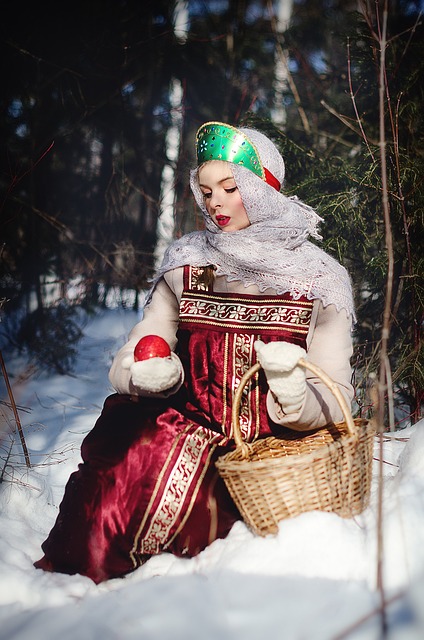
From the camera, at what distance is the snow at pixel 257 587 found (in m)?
1.31

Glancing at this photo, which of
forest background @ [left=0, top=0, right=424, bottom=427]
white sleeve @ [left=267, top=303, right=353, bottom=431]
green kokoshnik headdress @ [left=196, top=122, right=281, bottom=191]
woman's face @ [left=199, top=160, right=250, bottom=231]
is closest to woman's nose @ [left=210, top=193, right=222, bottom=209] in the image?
woman's face @ [left=199, top=160, right=250, bottom=231]

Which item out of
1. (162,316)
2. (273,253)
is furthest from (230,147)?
(162,316)

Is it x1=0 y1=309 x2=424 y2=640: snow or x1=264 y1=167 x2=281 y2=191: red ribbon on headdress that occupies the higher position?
x1=264 y1=167 x2=281 y2=191: red ribbon on headdress

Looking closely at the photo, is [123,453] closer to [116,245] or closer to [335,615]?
[335,615]

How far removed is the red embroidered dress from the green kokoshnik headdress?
0.49 m

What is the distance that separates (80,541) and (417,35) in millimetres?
2913

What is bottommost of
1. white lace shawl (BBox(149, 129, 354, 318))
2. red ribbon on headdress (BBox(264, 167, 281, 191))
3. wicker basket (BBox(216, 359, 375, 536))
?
wicker basket (BBox(216, 359, 375, 536))

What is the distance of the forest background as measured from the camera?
9.55ft

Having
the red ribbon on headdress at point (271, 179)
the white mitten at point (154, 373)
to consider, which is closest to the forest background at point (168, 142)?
the red ribbon on headdress at point (271, 179)

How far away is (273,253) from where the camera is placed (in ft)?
6.58

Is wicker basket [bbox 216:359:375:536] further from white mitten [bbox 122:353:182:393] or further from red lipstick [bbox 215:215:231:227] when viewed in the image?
red lipstick [bbox 215:215:231:227]

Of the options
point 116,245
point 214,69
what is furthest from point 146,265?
point 214,69

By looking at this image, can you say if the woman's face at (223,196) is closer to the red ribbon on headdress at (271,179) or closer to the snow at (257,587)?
the red ribbon on headdress at (271,179)

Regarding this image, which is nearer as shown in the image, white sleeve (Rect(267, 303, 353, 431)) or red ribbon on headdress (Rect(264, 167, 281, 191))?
white sleeve (Rect(267, 303, 353, 431))
